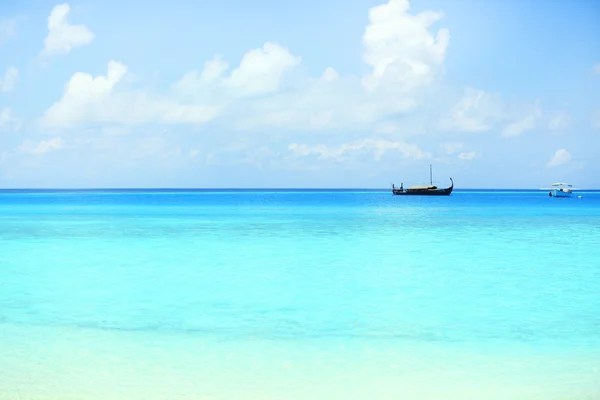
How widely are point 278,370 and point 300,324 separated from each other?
2.12 meters

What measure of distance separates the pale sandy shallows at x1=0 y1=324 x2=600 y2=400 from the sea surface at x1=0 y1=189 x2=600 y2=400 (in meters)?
0.02

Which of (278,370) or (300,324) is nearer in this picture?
(278,370)

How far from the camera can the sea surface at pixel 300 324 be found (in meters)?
5.55

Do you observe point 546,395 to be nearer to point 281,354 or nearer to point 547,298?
point 281,354

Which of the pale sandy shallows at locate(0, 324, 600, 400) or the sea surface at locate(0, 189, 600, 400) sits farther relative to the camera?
the sea surface at locate(0, 189, 600, 400)

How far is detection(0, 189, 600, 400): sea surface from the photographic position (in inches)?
219

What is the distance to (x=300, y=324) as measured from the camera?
8.02 meters

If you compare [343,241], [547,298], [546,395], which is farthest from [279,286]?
[343,241]

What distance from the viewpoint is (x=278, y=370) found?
Answer: 591cm

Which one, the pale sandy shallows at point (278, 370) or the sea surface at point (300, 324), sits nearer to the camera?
the pale sandy shallows at point (278, 370)

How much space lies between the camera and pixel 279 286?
11188mm

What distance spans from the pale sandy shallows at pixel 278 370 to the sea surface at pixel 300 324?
20 mm

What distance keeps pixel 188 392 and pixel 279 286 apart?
19.3 feet

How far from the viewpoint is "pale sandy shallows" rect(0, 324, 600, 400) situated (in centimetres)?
532
